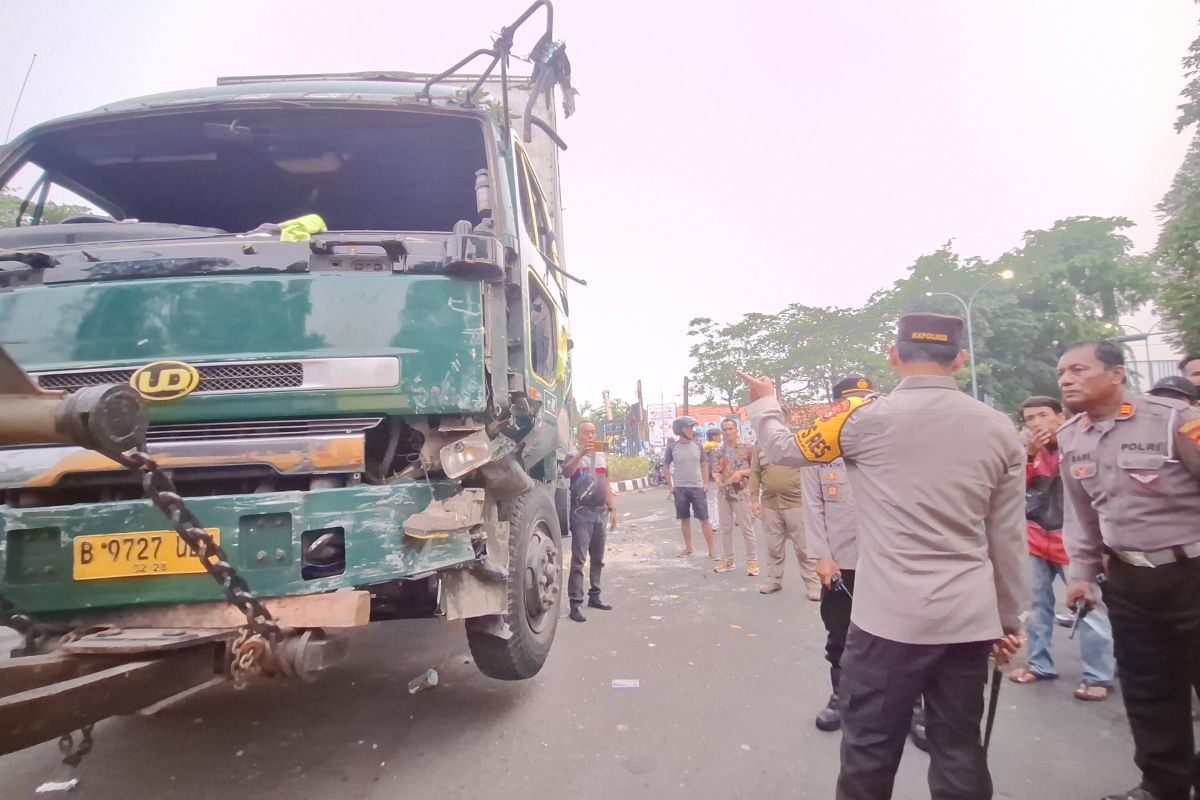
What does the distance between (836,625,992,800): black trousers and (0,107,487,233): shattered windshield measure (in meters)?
2.84

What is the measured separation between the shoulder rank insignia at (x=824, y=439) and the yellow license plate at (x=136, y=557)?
6.37ft

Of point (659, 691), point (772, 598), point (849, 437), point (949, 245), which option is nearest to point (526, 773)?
point (659, 691)

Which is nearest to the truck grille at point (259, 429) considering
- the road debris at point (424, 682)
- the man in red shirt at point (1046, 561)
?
the road debris at point (424, 682)

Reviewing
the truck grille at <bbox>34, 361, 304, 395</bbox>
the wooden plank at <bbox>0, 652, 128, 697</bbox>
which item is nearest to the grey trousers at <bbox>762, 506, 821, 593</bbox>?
the truck grille at <bbox>34, 361, 304, 395</bbox>

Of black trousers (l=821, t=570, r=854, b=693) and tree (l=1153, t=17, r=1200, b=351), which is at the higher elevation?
tree (l=1153, t=17, r=1200, b=351)

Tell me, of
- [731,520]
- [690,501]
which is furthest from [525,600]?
[690,501]

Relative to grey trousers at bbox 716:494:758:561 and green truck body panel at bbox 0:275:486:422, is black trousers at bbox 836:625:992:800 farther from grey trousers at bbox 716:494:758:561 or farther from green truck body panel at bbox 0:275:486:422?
grey trousers at bbox 716:494:758:561

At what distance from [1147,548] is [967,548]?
1043 millimetres

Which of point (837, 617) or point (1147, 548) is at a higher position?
point (1147, 548)

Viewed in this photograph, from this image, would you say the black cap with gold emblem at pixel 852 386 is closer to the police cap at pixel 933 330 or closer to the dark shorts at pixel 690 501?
the police cap at pixel 933 330

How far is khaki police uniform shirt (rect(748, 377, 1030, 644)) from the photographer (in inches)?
72.7

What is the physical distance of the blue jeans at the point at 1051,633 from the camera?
341 centimetres

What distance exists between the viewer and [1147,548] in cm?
236

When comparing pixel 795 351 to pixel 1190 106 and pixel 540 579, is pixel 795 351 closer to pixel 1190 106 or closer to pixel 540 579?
pixel 1190 106
